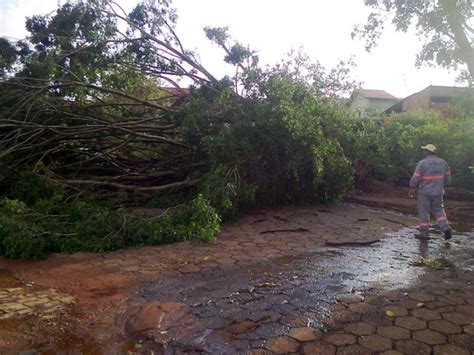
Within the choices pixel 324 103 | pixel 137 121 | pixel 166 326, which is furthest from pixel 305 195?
pixel 166 326

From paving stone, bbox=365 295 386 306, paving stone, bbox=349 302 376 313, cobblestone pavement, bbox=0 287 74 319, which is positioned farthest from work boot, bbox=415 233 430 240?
cobblestone pavement, bbox=0 287 74 319

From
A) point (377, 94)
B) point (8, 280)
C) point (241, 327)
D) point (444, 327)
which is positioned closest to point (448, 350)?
point (444, 327)

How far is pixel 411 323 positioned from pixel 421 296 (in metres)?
0.65

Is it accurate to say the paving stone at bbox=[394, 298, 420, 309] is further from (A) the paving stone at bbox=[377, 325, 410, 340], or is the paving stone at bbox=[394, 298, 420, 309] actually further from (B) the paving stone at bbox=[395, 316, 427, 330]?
(A) the paving stone at bbox=[377, 325, 410, 340]

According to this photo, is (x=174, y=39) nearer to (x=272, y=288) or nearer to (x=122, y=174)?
(x=122, y=174)

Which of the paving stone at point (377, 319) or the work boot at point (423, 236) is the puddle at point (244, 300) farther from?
the work boot at point (423, 236)

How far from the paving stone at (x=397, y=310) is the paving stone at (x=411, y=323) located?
7 cm

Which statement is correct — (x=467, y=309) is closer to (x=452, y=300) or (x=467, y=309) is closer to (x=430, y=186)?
(x=452, y=300)

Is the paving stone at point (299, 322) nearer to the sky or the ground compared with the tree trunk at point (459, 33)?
nearer to the ground

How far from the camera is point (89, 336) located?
9.43 ft

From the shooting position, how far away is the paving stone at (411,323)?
9.29 feet

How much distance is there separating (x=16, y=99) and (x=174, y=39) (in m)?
3.72

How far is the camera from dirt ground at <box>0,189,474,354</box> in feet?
8.87

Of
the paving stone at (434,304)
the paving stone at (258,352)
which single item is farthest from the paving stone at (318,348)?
the paving stone at (434,304)
